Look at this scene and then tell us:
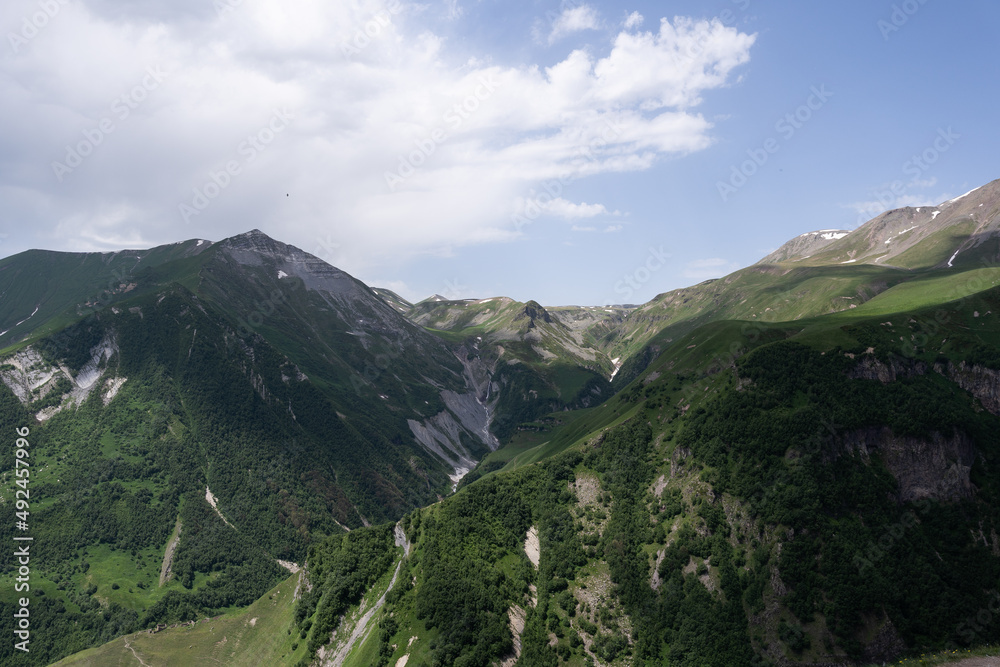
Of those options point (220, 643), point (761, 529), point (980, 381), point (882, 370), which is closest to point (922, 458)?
point (882, 370)

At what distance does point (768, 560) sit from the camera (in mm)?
91875

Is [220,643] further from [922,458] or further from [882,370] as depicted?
[882,370]

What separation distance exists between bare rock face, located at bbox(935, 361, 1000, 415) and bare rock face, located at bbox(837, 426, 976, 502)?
50.4 feet

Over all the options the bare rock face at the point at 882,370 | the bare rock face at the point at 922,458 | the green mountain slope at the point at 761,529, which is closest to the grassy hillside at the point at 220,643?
the green mountain slope at the point at 761,529

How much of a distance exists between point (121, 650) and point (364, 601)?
188 feet

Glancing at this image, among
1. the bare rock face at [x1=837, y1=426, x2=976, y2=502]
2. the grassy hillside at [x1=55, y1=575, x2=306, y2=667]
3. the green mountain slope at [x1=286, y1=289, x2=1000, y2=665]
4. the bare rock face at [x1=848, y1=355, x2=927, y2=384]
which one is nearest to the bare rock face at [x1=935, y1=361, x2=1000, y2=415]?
the green mountain slope at [x1=286, y1=289, x2=1000, y2=665]

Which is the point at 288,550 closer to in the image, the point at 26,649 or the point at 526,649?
the point at 26,649

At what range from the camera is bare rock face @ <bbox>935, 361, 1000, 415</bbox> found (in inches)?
4318

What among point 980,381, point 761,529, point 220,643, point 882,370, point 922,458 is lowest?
point 761,529

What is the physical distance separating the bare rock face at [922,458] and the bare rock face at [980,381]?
1537 cm

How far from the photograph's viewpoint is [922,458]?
9956cm

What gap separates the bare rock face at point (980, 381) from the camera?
360ft

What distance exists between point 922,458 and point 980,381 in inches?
1081

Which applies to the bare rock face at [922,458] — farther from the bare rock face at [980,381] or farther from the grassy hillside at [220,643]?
the grassy hillside at [220,643]
